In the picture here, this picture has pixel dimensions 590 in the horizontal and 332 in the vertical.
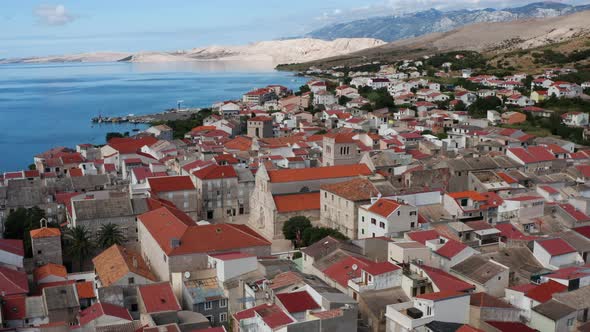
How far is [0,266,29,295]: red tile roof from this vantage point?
798 inches

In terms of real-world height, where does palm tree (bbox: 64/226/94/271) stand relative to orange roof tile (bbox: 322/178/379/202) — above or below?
below

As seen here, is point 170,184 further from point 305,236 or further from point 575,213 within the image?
point 575,213

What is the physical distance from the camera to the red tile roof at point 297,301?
685 inches

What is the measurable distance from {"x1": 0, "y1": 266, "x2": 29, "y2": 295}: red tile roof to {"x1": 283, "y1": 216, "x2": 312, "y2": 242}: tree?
469 inches

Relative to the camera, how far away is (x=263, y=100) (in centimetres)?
8944

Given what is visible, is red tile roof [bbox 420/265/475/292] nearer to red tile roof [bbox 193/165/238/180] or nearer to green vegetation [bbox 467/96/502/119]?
red tile roof [bbox 193/165/238/180]

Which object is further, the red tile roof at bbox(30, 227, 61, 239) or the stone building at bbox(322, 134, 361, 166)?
the stone building at bbox(322, 134, 361, 166)

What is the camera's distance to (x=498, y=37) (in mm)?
158750

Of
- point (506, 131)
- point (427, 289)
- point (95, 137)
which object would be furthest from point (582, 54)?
point (427, 289)

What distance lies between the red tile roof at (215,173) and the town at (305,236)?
128mm

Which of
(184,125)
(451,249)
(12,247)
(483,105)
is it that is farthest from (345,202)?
(184,125)

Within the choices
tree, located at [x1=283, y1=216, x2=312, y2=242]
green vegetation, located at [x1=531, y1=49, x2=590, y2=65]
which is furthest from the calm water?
green vegetation, located at [x1=531, y1=49, x2=590, y2=65]

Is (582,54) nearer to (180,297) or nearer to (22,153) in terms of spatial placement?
(22,153)

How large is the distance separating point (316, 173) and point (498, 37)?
142 meters
